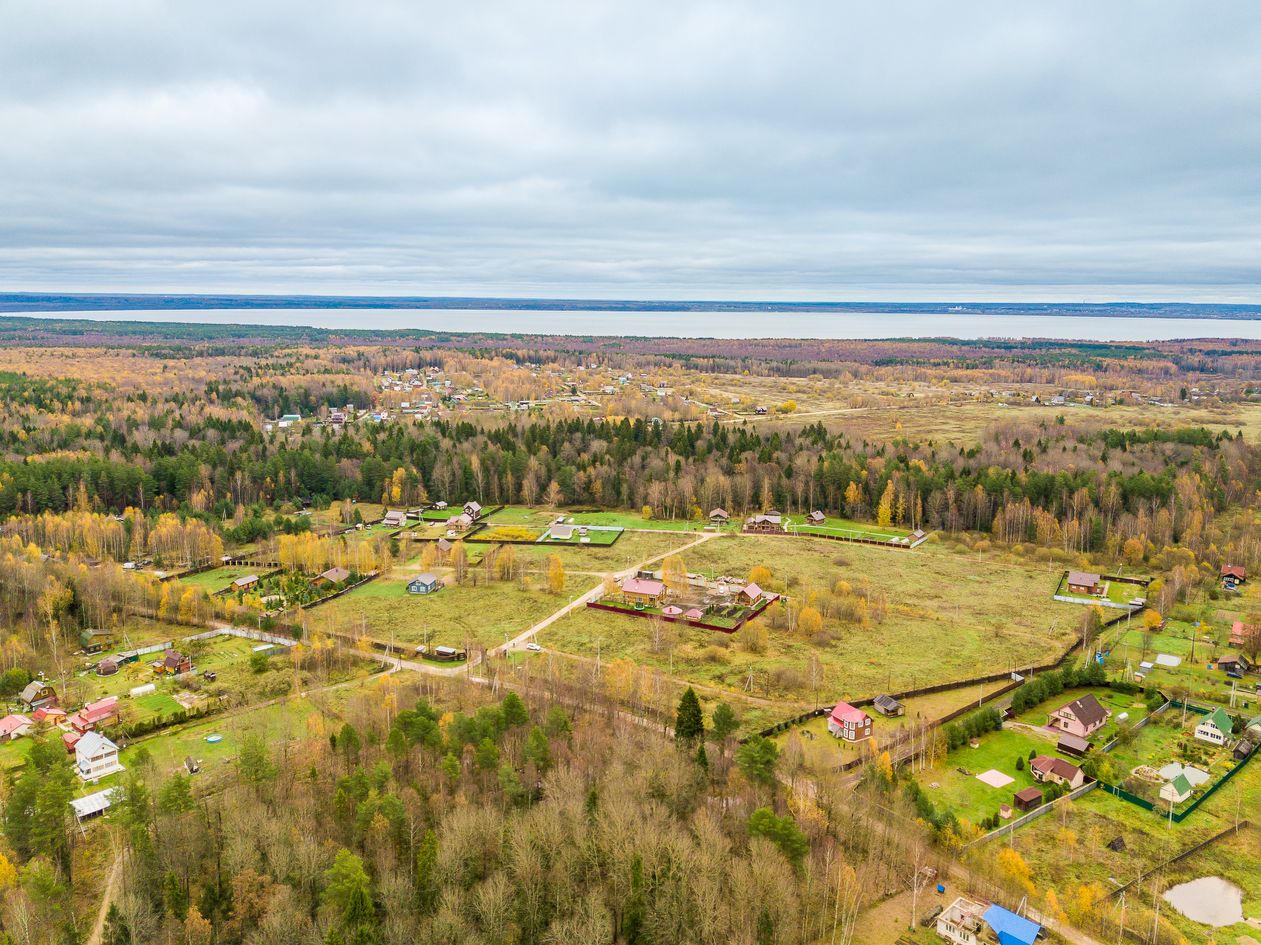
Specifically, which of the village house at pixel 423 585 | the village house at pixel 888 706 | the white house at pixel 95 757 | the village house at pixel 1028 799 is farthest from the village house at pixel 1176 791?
the village house at pixel 423 585

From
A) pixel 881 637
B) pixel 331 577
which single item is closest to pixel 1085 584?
pixel 881 637

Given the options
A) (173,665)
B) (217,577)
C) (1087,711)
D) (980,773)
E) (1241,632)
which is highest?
(1241,632)

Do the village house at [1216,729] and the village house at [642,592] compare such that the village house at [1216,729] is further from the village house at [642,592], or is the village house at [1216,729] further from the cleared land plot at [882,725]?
the village house at [642,592]

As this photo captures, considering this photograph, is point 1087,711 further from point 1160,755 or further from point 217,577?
point 217,577

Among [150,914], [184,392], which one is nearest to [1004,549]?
[150,914]

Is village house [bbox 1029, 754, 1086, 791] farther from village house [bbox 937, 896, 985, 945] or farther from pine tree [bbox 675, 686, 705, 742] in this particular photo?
pine tree [bbox 675, 686, 705, 742]
